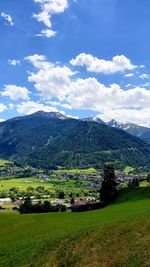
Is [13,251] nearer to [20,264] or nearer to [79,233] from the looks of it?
[20,264]

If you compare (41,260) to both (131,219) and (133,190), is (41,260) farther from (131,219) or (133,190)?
(133,190)

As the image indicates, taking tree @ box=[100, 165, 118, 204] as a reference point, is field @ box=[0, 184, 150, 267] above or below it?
below

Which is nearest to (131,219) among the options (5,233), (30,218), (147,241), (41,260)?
(147,241)

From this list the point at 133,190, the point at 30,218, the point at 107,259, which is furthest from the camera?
the point at 133,190

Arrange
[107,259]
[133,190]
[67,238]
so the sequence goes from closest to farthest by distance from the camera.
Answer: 1. [107,259]
2. [67,238]
3. [133,190]

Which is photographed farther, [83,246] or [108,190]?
[108,190]

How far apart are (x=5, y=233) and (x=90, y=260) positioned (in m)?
28.1

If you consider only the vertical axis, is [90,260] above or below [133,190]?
below

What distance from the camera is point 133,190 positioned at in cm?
11725

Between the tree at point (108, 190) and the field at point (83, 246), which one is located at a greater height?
the tree at point (108, 190)

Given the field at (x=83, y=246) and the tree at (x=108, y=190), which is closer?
the field at (x=83, y=246)

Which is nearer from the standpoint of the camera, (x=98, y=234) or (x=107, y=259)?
(x=107, y=259)

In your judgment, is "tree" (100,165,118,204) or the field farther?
"tree" (100,165,118,204)

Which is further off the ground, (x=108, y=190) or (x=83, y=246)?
(x=108, y=190)
